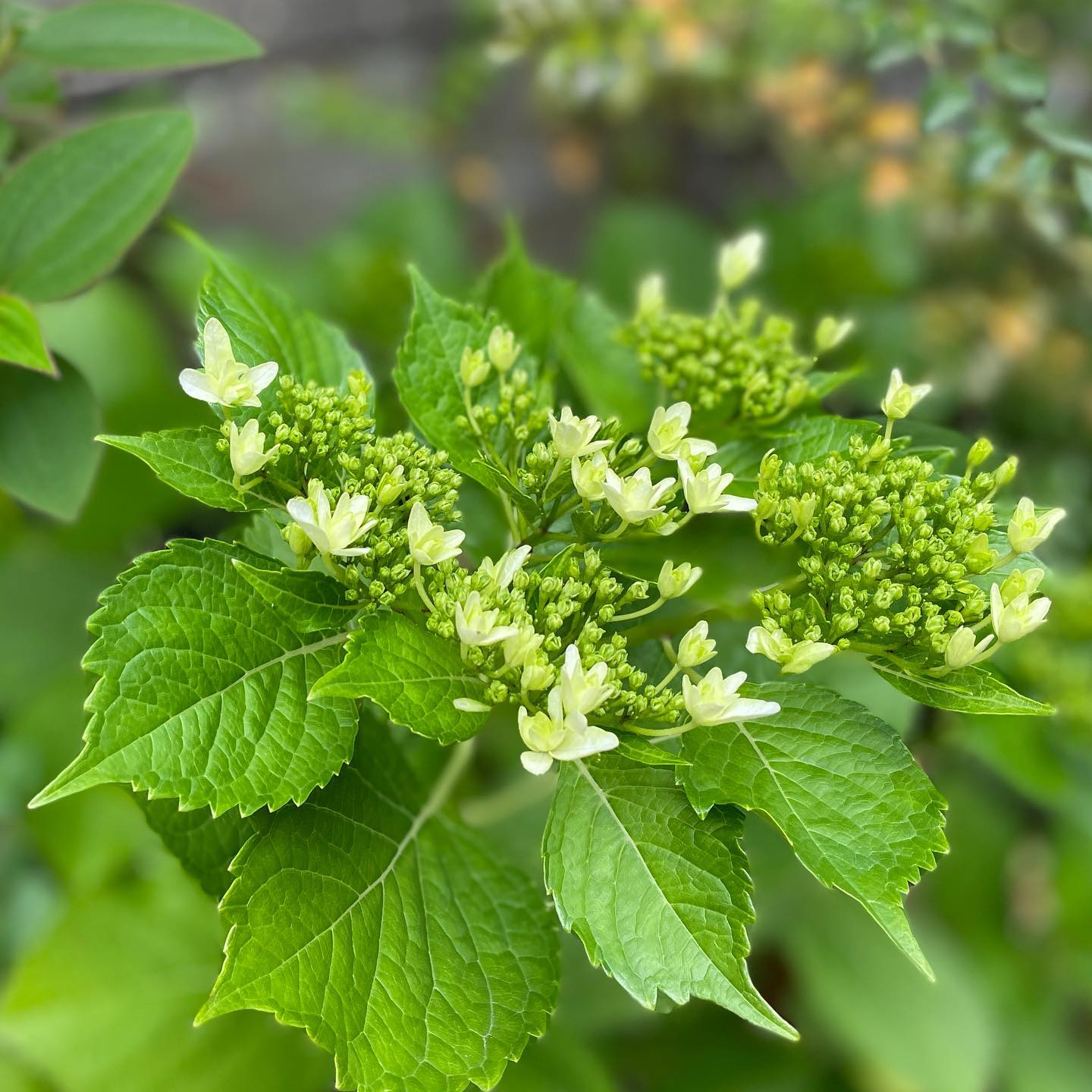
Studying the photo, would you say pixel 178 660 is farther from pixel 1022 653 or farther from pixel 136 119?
pixel 1022 653

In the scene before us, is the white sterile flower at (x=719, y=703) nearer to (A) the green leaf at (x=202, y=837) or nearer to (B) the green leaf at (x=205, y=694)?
(B) the green leaf at (x=205, y=694)

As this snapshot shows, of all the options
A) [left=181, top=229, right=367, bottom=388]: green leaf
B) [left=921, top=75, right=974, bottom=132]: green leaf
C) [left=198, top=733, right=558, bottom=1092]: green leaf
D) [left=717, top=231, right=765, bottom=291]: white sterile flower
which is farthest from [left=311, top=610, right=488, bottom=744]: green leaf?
[left=921, top=75, right=974, bottom=132]: green leaf

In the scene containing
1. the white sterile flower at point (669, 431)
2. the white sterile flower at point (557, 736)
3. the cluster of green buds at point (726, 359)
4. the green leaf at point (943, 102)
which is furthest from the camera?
the green leaf at point (943, 102)

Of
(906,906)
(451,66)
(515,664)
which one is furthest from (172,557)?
(451,66)

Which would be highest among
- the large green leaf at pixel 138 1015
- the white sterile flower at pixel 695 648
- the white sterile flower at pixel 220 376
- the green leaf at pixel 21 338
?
the white sterile flower at pixel 220 376

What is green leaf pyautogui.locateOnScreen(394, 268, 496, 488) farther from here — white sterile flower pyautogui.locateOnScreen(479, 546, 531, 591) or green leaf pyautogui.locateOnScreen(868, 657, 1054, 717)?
green leaf pyautogui.locateOnScreen(868, 657, 1054, 717)

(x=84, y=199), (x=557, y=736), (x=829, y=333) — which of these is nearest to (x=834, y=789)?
(x=557, y=736)

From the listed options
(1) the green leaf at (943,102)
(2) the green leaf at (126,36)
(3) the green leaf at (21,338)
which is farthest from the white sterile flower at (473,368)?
(1) the green leaf at (943,102)

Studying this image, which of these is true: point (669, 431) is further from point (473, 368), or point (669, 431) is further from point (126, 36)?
point (126, 36)
